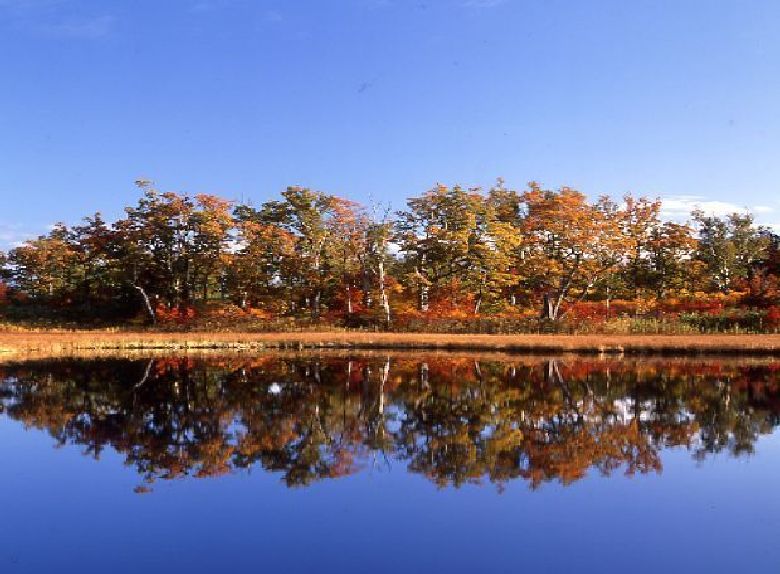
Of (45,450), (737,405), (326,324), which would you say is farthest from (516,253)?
(45,450)

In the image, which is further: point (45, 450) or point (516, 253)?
point (516, 253)

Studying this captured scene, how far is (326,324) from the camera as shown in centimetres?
4834

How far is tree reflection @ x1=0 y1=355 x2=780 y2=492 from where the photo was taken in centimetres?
1310

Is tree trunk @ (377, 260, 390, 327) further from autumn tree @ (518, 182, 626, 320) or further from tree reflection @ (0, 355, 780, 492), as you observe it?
tree reflection @ (0, 355, 780, 492)

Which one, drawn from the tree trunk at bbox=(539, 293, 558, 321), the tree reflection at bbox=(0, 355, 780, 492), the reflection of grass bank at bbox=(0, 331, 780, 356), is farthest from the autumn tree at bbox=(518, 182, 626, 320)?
the tree reflection at bbox=(0, 355, 780, 492)

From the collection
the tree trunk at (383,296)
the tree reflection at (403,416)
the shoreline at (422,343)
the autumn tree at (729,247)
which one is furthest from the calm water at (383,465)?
the autumn tree at (729,247)

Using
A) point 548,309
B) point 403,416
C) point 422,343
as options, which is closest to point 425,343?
point 422,343

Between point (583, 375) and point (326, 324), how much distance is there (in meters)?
25.7

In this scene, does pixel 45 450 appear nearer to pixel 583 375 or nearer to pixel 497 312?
pixel 583 375

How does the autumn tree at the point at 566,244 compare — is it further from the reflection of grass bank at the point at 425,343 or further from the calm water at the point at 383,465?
the calm water at the point at 383,465

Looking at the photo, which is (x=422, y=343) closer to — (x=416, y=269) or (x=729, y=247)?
(x=416, y=269)

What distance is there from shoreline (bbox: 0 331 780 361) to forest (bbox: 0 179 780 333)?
5.07 metres

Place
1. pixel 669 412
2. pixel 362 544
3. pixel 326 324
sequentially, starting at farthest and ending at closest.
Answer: pixel 326 324 < pixel 669 412 < pixel 362 544

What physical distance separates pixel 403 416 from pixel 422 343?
20291 mm
